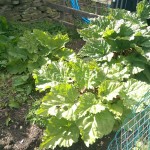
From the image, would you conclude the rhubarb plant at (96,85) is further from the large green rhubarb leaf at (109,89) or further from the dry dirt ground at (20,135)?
the dry dirt ground at (20,135)

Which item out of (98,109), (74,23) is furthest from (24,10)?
(98,109)

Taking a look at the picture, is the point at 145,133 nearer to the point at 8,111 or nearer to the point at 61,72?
the point at 61,72

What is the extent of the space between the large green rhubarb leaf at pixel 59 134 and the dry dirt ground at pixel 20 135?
24 centimetres

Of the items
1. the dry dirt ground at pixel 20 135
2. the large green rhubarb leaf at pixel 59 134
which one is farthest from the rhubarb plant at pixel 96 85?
the dry dirt ground at pixel 20 135

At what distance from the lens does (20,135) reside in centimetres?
321

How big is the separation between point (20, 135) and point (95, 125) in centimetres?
93

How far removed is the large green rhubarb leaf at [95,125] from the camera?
8.96 feet

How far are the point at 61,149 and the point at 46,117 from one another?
1.29ft

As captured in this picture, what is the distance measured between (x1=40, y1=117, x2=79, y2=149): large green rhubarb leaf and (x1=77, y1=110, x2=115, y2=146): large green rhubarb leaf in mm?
141

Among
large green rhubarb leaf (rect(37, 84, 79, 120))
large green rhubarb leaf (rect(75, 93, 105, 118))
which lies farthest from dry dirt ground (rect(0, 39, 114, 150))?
large green rhubarb leaf (rect(75, 93, 105, 118))

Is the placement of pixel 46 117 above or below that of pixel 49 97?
below

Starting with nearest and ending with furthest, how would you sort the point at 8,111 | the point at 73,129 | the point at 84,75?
1. the point at 73,129
2. the point at 84,75
3. the point at 8,111

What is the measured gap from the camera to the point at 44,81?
3.27m

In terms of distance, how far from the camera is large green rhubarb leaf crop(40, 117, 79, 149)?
9.34 ft
